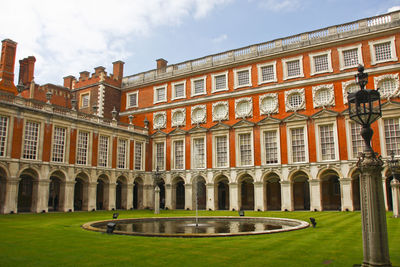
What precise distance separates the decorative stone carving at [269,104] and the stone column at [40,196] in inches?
847

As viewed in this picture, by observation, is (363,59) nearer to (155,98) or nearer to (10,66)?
(155,98)

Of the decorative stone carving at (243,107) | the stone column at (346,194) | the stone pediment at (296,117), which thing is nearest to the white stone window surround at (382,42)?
the stone pediment at (296,117)

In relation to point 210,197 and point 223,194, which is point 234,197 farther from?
point 223,194

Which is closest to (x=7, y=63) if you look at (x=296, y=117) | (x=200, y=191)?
(x=200, y=191)

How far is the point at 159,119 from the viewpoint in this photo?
42469mm

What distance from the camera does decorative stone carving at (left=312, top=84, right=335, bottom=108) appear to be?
32469mm

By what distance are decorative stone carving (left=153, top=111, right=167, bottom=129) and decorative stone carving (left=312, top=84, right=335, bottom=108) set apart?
17.5 meters

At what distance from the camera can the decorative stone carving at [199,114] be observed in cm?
3909

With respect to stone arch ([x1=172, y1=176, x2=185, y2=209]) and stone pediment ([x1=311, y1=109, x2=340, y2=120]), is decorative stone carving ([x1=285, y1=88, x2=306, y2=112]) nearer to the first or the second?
stone pediment ([x1=311, y1=109, x2=340, y2=120])

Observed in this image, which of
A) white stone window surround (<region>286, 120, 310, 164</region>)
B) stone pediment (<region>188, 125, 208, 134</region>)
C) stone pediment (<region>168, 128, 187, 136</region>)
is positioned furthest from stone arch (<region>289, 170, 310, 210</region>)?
stone pediment (<region>168, 128, 187, 136</region>)

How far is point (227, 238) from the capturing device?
13.7 metres

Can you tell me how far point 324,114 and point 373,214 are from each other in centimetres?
2571

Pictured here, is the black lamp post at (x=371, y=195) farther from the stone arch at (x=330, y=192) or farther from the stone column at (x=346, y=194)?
the stone arch at (x=330, y=192)

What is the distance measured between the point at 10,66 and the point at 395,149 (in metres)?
39.0
